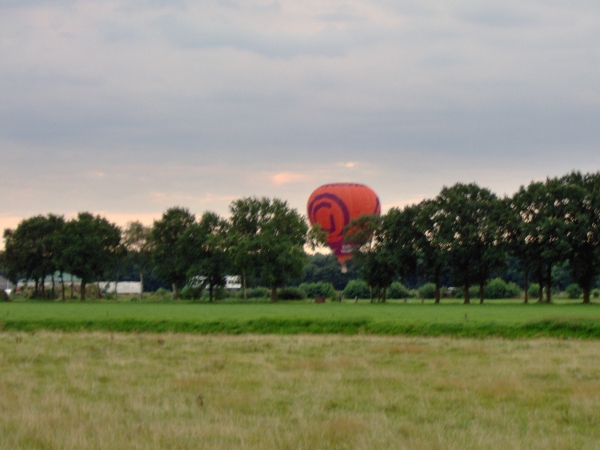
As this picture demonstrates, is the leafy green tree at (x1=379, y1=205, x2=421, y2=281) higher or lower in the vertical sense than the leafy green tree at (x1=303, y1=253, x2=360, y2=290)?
higher

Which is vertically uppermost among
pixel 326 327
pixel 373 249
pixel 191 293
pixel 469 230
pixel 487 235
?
pixel 469 230

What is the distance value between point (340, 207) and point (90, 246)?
34666mm

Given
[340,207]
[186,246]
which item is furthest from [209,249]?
[340,207]

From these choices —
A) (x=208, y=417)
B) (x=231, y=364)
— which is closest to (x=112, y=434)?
(x=208, y=417)

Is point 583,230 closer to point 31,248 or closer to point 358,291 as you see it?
point 358,291

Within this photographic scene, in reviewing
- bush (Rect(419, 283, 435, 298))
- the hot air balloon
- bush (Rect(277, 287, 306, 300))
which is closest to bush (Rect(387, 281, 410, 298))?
bush (Rect(419, 283, 435, 298))

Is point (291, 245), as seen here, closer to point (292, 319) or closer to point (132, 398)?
point (292, 319)

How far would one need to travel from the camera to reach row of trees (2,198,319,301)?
89125 millimetres

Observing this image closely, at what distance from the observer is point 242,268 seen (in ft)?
300

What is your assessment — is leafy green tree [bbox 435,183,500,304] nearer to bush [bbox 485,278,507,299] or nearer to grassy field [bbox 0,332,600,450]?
bush [bbox 485,278,507,299]

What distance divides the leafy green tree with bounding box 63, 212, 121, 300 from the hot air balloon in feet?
95.7

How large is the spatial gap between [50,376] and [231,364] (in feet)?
17.3

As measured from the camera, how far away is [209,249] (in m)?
98.7

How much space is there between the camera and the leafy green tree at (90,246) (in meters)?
102
